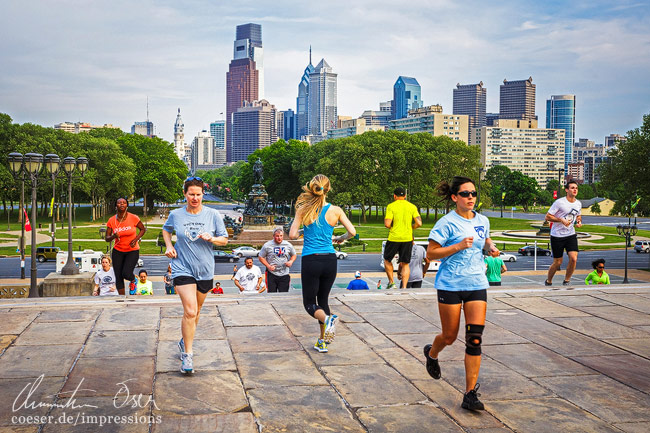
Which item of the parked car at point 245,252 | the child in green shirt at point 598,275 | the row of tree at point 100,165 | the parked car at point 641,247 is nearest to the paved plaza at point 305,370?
the child in green shirt at point 598,275

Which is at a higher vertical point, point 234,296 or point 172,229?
point 172,229

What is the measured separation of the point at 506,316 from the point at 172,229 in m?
4.76

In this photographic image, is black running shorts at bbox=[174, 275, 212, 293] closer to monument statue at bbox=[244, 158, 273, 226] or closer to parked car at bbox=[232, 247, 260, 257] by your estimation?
parked car at bbox=[232, 247, 260, 257]

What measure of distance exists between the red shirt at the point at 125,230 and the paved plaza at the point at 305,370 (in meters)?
1.43

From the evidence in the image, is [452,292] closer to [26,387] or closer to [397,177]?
[26,387]

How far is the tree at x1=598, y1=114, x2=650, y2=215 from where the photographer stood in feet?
124

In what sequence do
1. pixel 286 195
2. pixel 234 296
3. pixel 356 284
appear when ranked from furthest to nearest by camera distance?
pixel 286 195 < pixel 356 284 < pixel 234 296

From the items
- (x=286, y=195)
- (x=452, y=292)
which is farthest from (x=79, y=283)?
(x=286, y=195)

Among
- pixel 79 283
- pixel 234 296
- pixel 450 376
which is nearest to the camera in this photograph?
pixel 450 376

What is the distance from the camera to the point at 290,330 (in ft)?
24.3

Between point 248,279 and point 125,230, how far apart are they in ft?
10.2

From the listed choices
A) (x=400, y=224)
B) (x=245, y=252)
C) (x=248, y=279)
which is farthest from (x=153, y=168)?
(x=400, y=224)

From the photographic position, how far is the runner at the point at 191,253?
5688 millimetres

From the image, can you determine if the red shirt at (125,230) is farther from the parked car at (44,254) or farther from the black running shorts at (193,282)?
the parked car at (44,254)
